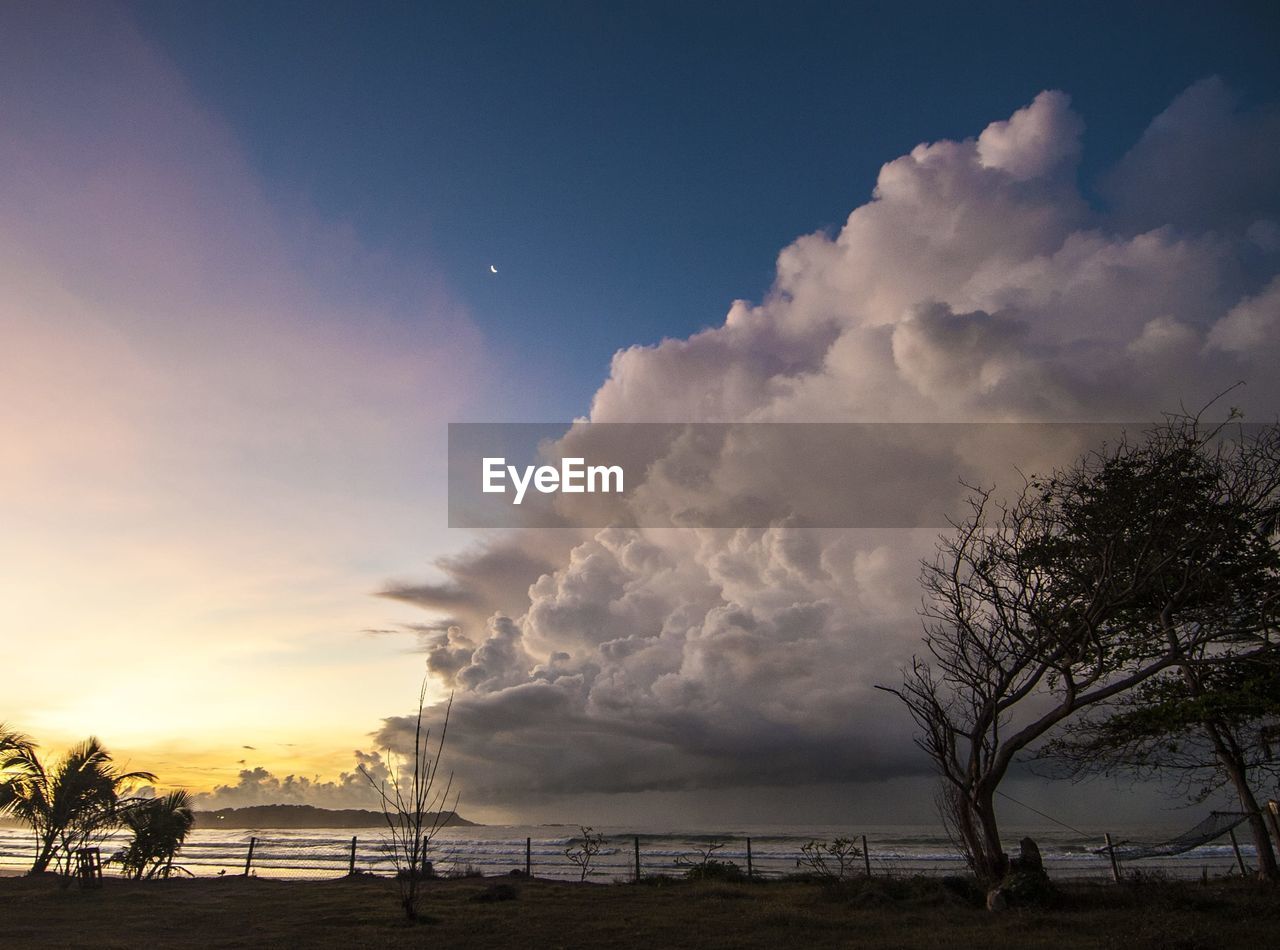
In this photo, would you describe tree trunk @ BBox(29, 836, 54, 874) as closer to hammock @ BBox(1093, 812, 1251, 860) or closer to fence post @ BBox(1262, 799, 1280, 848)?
hammock @ BBox(1093, 812, 1251, 860)

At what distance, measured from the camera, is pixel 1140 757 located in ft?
54.2

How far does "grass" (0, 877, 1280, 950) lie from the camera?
34.0 feet

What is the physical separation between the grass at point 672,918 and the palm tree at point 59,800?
1841 millimetres

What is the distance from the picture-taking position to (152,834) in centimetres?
2136

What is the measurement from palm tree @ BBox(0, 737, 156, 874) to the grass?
6.04ft

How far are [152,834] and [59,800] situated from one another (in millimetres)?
2484

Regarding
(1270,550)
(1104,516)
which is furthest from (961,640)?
(1270,550)

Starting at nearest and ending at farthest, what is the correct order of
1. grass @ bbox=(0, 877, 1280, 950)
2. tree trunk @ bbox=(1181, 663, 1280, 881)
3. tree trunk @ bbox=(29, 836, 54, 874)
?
grass @ bbox=(0, 877, 1280, 950)
tree trunk @ bbox=(1181, 663, 1280, 881)
tree trunk @ bbox=(29, 836, 54, 874)

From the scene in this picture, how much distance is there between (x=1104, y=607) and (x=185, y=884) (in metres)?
23.2

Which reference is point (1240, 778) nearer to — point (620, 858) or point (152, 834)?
point (152, 834)

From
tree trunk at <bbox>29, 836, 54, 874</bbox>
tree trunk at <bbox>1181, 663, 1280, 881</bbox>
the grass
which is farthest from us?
tree trunk at <bbox>29, 836, 54, 874</bbox>

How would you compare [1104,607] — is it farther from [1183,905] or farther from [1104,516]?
[1183,905]

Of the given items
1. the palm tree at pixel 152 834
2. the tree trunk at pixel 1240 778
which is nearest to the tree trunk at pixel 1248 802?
the tree trunk at pixel 1240 778

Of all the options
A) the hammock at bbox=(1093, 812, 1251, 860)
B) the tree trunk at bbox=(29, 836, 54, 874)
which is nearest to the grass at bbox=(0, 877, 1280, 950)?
the hammock at bbox=(1093, 812, 1251, 860)
